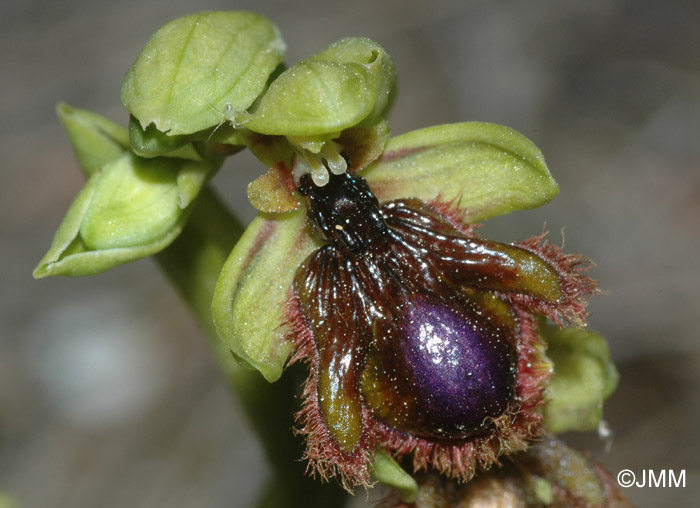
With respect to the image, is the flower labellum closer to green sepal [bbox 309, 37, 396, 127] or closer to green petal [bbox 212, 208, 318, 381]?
green petal [bbox 212, 208, 318, 381]

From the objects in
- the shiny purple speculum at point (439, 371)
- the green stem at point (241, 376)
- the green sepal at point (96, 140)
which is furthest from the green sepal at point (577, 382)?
the green sepal at point (96, 140)

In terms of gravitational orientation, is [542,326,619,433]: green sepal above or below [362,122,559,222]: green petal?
below

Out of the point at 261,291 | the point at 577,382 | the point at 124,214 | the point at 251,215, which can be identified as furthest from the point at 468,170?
the point at 251,215

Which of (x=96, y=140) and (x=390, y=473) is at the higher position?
(x=96, y=140)

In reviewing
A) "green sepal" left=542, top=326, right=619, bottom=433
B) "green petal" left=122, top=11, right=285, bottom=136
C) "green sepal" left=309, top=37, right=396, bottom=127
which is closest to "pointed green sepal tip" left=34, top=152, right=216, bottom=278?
"green petal" left=122, top=11, right=285, bottom=136

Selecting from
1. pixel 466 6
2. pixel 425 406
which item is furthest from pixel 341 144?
pixel 466 6

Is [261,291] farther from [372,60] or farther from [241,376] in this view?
[372,60]

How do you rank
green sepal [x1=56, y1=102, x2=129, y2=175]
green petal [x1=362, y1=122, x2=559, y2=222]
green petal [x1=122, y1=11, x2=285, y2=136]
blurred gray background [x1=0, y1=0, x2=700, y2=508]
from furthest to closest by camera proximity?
1. blurred gray background [x1=0, y1=0, x2=700, y2=508]
2. green sepal [x1=56, y1=102, x2=129, y2=175]
3. green petal [x1=362, y1=122, x2=559, y2=222]
4. green petal [x1=122, y1=11, x2=285, y2=136]
